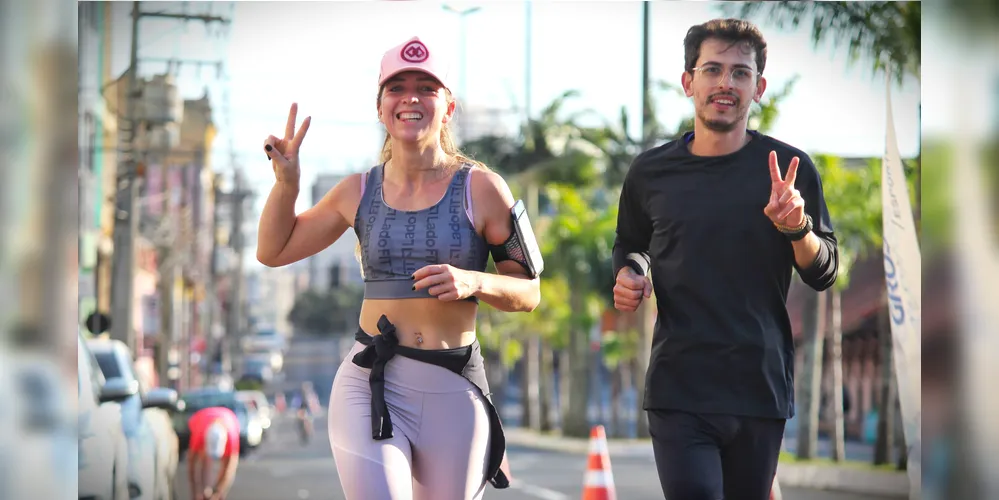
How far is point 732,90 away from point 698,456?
99 centimetres

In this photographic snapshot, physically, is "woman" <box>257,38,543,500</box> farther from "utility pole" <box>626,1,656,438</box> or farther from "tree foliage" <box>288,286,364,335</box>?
"tree foliage" <box>288,286,364,335</box>

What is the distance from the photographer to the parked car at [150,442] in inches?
292

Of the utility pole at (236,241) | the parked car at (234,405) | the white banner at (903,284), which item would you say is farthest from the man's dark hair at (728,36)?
the utility pole at (236,241)

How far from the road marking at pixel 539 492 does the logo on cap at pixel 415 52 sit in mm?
11143

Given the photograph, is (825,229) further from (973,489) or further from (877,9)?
(877,9)

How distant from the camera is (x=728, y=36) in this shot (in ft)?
12.6

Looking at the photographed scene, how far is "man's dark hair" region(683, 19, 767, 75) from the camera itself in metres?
3.84

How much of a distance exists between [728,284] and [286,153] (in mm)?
1249

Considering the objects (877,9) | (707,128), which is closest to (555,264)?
(877,9)

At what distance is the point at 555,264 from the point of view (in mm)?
31141

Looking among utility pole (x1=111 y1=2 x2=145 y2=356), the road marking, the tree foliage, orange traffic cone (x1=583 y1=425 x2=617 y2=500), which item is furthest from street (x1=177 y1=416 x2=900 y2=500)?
the tree foliage

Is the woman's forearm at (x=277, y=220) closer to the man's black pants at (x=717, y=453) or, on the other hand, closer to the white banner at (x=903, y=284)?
the man's black pants at (x=717, y=453)

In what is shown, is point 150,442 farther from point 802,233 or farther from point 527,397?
point 527,397

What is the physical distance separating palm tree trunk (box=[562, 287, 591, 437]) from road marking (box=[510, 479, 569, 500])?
14.5m
